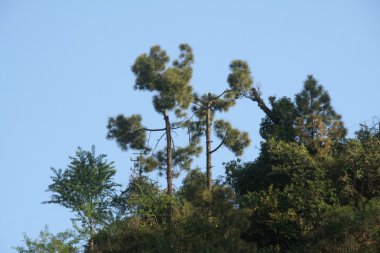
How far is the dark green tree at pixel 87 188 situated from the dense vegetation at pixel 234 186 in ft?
0.15

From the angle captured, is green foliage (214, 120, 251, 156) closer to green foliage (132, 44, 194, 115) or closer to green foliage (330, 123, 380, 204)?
green foliage (132, 44, 194, 115)

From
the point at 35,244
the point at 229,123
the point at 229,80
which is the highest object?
the point at 229,80

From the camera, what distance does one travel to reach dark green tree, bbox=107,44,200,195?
28594mm

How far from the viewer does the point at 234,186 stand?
2727 centimetres

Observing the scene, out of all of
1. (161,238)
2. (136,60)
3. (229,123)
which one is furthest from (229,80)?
(161,238)

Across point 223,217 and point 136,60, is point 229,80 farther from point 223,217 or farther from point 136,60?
point 223,217

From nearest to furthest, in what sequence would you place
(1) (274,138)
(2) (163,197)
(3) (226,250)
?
(3) (226,250)
(2) (163,197)
(1) (274,138)

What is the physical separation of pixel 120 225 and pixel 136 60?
28.7ft

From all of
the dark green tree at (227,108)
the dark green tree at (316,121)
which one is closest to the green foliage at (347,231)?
the dark green tree at (316,121)

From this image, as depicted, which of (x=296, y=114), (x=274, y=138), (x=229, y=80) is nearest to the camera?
(x=274, y=138)

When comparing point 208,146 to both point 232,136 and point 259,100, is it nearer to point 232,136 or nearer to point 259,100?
point 232,136

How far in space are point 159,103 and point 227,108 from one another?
3.61 metres

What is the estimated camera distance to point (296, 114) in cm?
2919

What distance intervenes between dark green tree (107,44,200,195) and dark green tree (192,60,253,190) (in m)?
1.13
